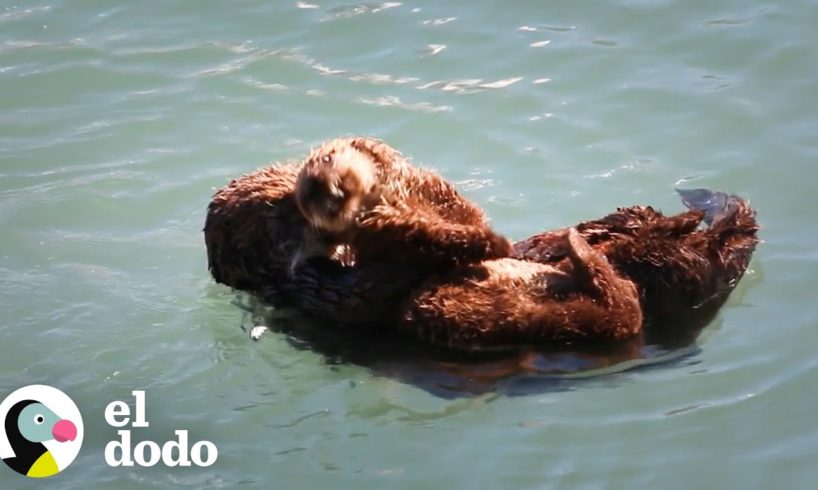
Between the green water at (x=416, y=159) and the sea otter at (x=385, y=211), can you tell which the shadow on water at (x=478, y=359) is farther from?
the sea otter at (x=385, y=211)

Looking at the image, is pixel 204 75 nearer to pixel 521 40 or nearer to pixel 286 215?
pixel 521 40

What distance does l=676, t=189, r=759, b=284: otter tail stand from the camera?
260 inches

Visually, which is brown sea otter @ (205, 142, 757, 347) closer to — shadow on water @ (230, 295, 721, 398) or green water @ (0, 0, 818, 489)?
shadow on water @ (230, 295, 721, 398)

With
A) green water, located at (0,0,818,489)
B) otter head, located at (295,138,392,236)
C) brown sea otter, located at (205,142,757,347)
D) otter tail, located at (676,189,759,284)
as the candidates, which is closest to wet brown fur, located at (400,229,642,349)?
brown sea otter, located at (205,142,757,347)

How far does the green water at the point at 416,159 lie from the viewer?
589 cm

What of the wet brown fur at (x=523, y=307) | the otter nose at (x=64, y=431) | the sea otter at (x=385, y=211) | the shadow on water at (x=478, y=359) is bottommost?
the otter nose at (x=64, y=431)

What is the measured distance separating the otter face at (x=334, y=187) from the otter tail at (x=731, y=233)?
5.96 feet

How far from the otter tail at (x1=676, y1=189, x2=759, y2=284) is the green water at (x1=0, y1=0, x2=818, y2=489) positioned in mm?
250

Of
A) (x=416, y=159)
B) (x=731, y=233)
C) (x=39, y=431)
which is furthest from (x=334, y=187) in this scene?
(x=416, y=159)

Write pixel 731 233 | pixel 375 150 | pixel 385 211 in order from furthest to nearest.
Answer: pixel 731 233
pixel 375 150
pixel 385 211

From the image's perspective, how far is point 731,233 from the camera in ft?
21.9

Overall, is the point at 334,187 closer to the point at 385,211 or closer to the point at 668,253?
the point at 385,211

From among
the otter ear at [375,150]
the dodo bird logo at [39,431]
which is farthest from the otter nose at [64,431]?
the otter ear at [375,150]

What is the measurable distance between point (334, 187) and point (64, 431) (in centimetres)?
174
